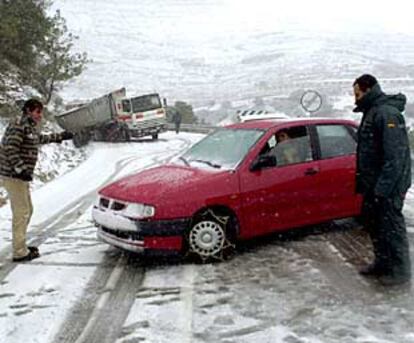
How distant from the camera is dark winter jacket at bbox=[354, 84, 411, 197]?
5.45 m

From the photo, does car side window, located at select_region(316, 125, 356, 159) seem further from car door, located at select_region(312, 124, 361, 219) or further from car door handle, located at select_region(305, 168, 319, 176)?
car door handle, located at select_region(305, 168, 319, 176)

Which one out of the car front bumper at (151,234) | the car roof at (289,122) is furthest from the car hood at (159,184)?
the car roof at (289,122)

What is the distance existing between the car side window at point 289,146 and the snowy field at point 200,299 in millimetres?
1027

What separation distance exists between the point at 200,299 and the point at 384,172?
2.02m

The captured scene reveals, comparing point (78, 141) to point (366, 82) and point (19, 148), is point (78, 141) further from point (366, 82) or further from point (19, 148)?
point (366, 82)

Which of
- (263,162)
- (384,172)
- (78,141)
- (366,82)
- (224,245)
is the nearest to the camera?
(384,172)

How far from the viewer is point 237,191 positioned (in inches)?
259

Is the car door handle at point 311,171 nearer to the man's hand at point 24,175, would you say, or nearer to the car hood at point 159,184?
the car hood at point 159,184

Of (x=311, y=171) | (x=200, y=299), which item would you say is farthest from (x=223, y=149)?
(x=200, y=299)

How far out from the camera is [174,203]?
246 inches

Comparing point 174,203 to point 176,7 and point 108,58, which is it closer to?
point 108,58

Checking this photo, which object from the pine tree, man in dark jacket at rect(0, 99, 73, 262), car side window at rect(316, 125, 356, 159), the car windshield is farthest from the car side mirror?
the pine tree

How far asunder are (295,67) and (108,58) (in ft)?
118

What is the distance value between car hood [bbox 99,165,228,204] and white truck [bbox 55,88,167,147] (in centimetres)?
2396
